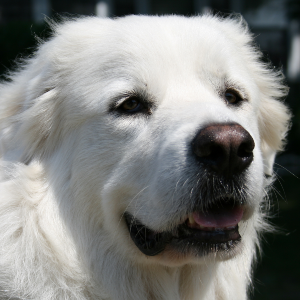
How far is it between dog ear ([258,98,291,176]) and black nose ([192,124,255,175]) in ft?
4.08

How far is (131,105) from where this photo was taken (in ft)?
8.68

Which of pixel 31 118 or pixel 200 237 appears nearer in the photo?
pixel 200 237

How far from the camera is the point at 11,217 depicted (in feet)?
8.54

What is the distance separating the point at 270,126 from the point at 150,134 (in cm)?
143

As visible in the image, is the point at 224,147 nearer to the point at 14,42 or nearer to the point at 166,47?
the point at 166,47

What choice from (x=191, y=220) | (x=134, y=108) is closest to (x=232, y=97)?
(x=134, y=108)

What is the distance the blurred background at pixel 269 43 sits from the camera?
20.8 feet

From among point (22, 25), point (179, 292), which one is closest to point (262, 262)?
point (179, 292)

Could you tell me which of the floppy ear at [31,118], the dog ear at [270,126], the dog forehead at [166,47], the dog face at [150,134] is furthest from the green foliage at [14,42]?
the dog ear at [270,126]

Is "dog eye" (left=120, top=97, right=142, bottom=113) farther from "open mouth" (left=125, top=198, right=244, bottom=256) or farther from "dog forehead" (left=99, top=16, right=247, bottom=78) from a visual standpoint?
"open mouth" (left=125, top=198, right=244, bottom=256)

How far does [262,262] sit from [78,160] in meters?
5.13

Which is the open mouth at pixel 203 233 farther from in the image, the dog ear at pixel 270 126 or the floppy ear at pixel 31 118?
the dog ear at pixel 270 126

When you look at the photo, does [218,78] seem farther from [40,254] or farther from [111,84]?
[40,254]

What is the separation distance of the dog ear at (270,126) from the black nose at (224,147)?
4.08 feet
